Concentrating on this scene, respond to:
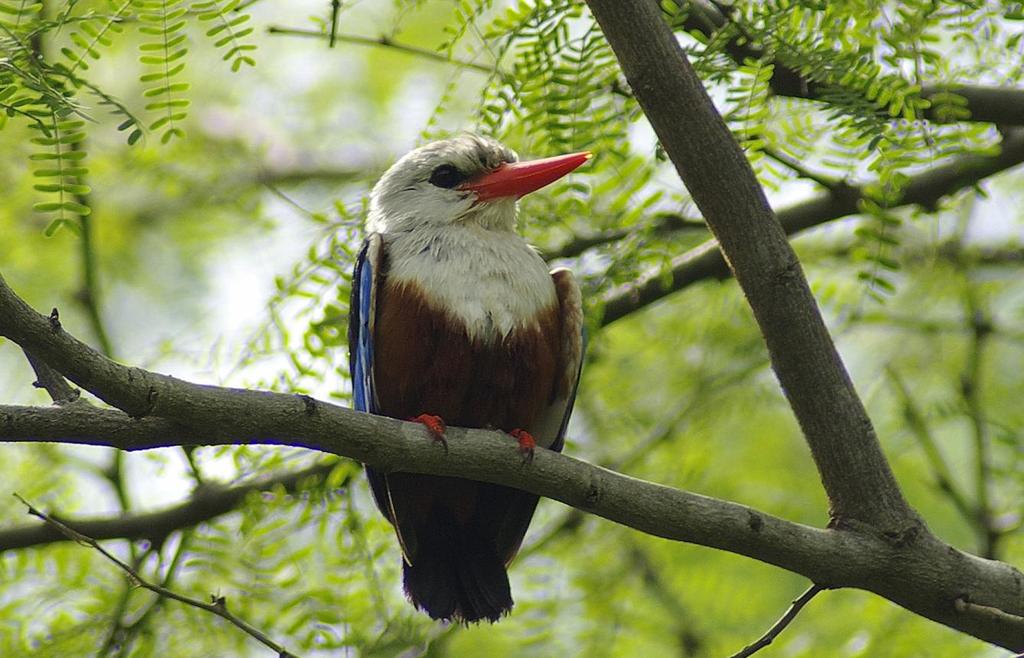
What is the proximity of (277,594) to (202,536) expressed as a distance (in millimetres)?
386

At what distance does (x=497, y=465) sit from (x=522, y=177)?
1.61 metres

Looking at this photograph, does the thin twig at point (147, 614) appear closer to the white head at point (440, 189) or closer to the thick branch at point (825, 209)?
the white head at point (440, 189)

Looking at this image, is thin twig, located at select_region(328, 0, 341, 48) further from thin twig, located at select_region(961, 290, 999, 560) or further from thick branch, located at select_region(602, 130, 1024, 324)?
thin twig, located at select_region(961, 290, 999, 560)

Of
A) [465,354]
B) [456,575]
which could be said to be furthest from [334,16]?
[456,575]

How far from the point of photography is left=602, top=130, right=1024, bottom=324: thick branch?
4.82m

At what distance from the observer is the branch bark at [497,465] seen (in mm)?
2770

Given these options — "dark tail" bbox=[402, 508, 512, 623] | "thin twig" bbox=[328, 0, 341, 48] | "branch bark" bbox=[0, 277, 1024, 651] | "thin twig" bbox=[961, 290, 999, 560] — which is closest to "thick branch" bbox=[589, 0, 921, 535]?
"branch bark" bbox=[0, 277, 1024, 651]

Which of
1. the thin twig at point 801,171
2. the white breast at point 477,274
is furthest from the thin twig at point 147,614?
the thin twig at point 801,171

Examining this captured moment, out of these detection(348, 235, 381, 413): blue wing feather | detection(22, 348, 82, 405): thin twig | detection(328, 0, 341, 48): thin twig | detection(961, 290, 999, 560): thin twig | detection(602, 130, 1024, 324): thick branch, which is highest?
detection(328, 0, 341, 48): thin twig

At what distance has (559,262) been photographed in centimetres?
550

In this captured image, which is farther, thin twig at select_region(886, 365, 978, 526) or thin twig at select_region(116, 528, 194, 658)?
thin twig at select_region(886, 365, 978, 526)

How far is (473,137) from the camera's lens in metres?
A: 5.02

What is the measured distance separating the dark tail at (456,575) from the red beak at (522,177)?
4.17 feet

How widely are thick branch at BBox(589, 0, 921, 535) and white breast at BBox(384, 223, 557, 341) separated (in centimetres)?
106
